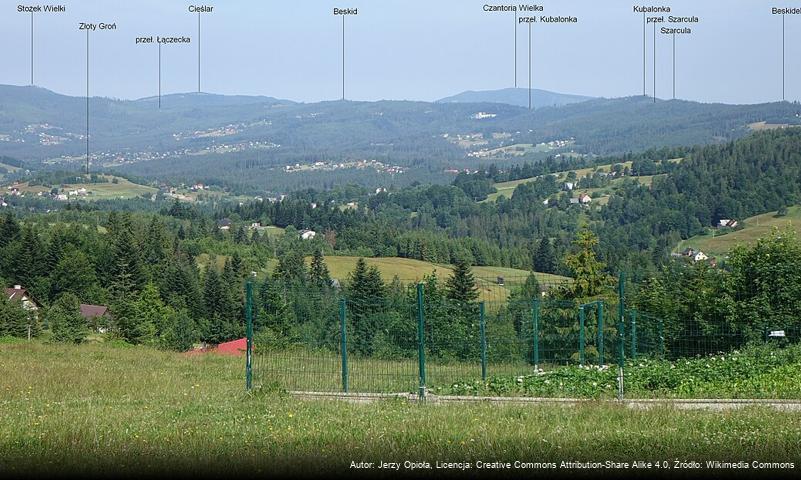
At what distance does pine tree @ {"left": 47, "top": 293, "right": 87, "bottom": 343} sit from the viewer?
157 feet

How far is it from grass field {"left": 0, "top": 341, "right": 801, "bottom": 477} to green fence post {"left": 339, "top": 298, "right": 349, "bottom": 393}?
106 cm

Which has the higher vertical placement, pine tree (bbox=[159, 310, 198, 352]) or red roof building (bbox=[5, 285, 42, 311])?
red roof building (bbox=[5, 285, 42, 311])

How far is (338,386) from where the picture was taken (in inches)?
543

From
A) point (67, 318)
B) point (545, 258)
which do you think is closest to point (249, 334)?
→ point (67, 318)

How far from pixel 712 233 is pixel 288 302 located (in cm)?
12049

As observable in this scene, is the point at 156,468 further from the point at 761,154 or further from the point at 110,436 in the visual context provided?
the point at 761,154

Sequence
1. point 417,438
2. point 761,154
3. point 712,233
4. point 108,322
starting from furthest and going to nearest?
1. point 761,154
2. point 712,233
3. point 108,322
4. point 417,438

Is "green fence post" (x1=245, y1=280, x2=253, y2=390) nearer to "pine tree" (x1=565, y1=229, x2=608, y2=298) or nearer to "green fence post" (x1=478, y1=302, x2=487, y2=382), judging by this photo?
"green fence post" (x1=478, y1=302, x2=487, y2=382)

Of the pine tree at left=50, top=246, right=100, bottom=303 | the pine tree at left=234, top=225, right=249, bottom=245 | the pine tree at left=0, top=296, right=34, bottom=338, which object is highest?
the pine tree at left=234, top=225, right=249, bottom=245

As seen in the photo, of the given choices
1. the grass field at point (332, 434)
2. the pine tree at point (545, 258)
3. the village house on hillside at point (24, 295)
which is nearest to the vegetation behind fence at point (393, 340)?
the grass field at point (332, 434)

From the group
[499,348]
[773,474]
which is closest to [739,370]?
[499,348]

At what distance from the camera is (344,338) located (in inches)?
541

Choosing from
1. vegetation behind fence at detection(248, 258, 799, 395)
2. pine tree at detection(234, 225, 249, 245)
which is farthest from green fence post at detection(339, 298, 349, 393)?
pine tree at detection(234, 225, 249, 245)

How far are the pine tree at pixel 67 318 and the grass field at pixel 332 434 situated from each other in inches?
1227
